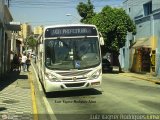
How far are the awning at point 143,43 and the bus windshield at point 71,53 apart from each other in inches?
849

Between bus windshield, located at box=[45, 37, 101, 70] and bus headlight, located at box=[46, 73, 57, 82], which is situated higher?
bus windshield, located at box=[45, 37, 101, 70]

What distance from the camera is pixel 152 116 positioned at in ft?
41.6

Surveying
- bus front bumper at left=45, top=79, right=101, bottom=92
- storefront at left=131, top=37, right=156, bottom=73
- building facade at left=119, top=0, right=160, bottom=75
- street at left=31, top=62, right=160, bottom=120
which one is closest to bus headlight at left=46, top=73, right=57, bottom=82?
bus front bumper at left=45, top=79, right=101, bottom=92

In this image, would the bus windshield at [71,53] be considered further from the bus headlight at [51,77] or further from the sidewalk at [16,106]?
the sidewalk at [16,106]

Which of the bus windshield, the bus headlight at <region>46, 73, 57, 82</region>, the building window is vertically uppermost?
the building window

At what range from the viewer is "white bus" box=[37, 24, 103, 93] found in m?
18.2

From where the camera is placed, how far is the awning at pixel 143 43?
Answer: 3997 cm

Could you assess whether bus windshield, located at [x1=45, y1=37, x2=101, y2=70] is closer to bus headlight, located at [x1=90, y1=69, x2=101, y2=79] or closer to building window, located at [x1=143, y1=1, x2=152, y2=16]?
bus headlight, located at [x1=90, y1=69, x2=101, y2=79]

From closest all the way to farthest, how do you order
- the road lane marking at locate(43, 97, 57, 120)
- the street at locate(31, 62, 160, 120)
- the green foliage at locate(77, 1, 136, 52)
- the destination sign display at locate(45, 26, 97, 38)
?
the road lane marking at locate(43, 97, 57, 120) < the street at locate(31, 62, 160, 120) < the destination sign display at locate(45, 26, 97, 38) < the green foliage at locate(77, 1, 136, 52)

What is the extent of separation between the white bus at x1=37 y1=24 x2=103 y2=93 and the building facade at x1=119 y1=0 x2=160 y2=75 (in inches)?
787

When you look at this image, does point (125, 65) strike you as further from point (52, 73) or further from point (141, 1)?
point (52, 73)

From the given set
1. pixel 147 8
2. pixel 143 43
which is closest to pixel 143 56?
pixel 143 43

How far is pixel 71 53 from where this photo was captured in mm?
18641

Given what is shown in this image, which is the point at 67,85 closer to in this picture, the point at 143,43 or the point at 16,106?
the point at 16,106
